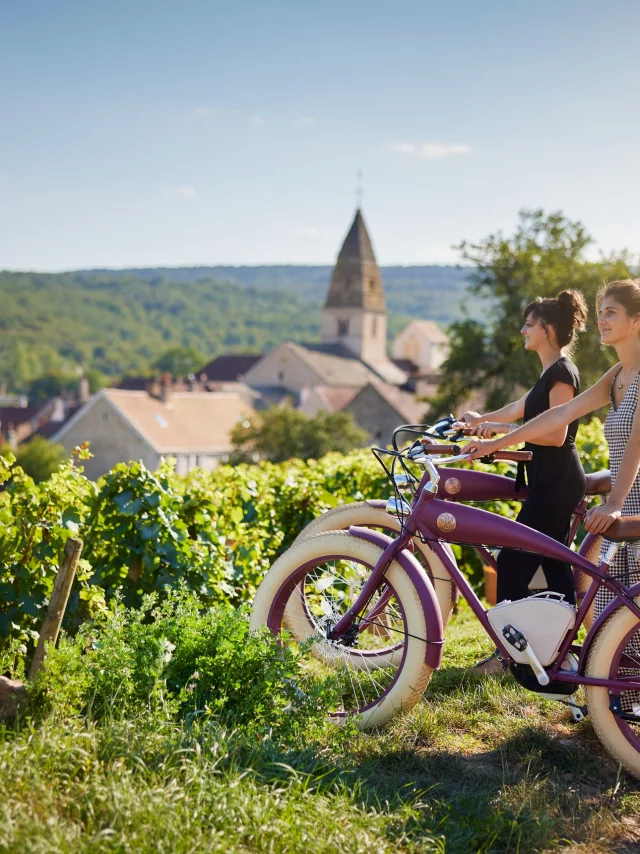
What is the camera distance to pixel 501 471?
24.6 ft

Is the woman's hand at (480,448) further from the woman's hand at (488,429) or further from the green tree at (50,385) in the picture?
the green tree at (50,385)

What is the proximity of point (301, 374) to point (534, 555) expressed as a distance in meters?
90.3

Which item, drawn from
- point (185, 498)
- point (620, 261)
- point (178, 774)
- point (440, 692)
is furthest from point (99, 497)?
point (620, 261)

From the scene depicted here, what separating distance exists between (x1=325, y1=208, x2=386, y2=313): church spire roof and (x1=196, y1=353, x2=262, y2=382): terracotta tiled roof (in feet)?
42.7

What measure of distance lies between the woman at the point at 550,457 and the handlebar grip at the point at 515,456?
7 centimetres

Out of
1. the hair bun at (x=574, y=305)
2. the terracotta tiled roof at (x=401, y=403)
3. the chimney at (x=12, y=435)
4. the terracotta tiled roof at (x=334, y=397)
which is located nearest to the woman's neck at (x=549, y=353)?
the hair bun at (x=574, y=305)

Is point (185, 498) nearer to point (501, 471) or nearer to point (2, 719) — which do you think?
point (2, 719)

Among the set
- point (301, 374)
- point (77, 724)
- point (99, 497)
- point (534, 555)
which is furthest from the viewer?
point (301, 374)

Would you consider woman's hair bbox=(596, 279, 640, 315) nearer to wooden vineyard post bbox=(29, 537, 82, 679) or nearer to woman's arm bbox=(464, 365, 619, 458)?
woman's arm bbox=(464, 365, 619, 458)

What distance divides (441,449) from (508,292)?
32.9m

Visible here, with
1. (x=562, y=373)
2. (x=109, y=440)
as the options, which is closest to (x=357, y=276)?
(x=109, y=440)

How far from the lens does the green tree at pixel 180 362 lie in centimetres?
16188

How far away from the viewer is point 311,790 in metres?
3.04

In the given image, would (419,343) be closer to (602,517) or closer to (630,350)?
(630,350)
